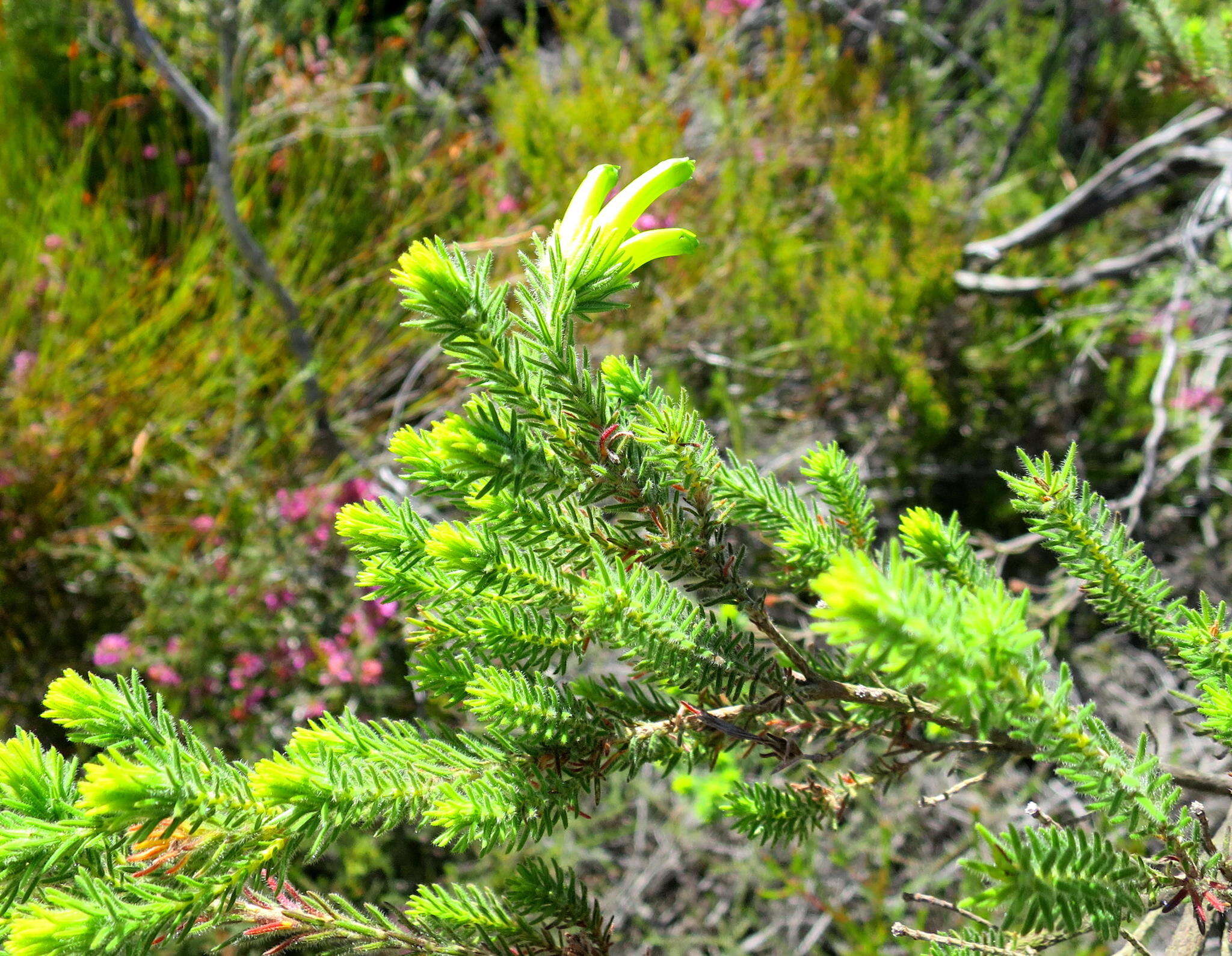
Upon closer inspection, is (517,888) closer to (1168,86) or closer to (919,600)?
(919,600)

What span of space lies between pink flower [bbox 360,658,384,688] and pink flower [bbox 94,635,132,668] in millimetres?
601

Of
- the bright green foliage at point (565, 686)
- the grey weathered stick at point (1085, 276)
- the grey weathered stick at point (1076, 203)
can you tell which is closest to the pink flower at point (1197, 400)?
the grey weathered stick at point (1085, 276)

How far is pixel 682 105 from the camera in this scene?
3.24 m

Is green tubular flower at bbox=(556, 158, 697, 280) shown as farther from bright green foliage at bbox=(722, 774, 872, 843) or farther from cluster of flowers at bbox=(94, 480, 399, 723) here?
cluster of flowers at bbox=(94, 480, 399, 723)

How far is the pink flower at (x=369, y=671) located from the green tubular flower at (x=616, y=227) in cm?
162

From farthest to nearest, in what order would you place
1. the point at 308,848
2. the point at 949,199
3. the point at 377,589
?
the point at 949,199 < the point at 377,589 < the point at 308,848

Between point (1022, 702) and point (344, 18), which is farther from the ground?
point (344, 18)

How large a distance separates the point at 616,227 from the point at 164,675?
6.34ft

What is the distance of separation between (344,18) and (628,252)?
3575mm

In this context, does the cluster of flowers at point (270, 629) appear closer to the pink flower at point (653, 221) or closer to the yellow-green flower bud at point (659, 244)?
the pink flower at point (653, 221)

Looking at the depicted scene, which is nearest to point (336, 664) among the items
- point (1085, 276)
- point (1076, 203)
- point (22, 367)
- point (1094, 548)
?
point (22, 367)

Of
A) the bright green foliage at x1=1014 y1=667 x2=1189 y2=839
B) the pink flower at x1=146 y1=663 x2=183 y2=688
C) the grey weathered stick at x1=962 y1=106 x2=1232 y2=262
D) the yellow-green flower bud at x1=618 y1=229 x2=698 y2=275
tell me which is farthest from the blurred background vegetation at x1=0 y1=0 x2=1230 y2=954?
the yellow-green flower bud at x1=618 y1=229 x2=698 y2=275

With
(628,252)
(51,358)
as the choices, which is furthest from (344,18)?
(628,252)

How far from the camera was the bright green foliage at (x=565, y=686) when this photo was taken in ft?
1.63
